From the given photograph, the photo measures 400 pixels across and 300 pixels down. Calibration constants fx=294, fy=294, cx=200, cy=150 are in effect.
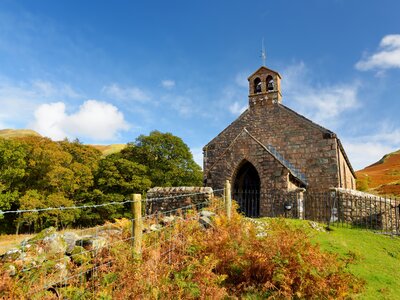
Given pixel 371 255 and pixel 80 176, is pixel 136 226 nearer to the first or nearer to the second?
pixel 371 255

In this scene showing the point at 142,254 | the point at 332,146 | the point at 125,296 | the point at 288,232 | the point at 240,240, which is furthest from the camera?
the point at 332,146

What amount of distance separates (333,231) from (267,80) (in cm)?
1298

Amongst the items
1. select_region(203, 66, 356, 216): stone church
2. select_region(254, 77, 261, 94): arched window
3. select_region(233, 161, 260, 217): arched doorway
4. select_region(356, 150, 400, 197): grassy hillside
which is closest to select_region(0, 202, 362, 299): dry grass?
select_region(203, 66, 356, 216): stone church

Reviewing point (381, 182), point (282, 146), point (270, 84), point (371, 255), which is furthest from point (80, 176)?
point (381, 182)

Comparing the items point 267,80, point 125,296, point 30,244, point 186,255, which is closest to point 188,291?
point 125,296

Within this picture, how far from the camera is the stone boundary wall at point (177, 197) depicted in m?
13.2

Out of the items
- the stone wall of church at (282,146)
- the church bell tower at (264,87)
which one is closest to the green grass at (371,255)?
the stone wall of church at (282,146)

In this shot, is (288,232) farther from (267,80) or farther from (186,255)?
(267,80)

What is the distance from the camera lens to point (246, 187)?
18266mm

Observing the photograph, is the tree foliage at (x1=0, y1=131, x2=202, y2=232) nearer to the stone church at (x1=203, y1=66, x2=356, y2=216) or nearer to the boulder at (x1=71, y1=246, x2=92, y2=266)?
the stone church at (x1=203, y1=66, x2=356, y2=216)

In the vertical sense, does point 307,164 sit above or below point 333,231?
above

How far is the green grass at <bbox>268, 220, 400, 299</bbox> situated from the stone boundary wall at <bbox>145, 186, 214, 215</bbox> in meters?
5.05

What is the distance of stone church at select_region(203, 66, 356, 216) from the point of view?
15.2 m

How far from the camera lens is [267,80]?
2131 cm
